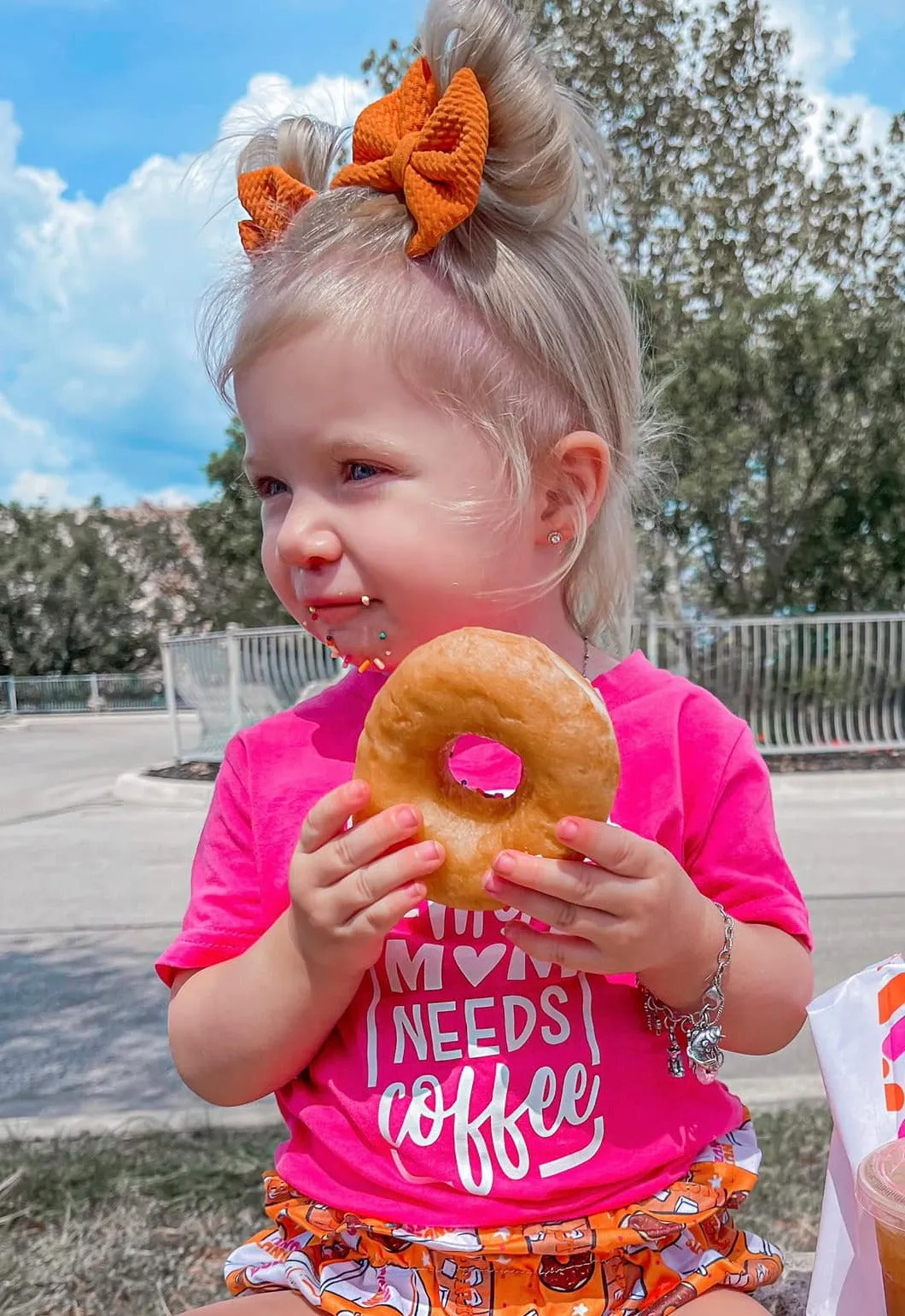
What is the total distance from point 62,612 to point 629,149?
28.1m

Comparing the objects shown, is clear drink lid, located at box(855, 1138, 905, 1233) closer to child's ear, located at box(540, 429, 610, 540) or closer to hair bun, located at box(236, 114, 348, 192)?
child's ear, located at box(540, 429, 610, 540)

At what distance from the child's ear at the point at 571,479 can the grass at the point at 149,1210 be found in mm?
1847

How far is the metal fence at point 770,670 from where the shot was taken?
12.5 m

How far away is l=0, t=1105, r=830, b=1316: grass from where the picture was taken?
2254 mm

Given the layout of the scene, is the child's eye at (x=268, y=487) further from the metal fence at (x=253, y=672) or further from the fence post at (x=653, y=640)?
the fence post at (x=653, y=640)

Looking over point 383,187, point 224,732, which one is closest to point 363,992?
point 383,187

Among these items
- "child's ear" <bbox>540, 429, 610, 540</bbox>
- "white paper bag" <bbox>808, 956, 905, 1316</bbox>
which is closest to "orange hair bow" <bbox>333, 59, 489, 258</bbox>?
"child's ear" <bbox>540, 429, 610, 540</bbox>

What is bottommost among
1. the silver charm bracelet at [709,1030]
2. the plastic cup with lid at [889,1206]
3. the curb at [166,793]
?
the curb at [166,793]

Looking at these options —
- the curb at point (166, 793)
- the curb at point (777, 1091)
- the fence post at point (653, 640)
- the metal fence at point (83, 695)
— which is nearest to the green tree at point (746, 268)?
the fence post at point (653, 640)

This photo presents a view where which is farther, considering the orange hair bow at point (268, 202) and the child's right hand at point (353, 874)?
the orange hair bow at point (268, 202)

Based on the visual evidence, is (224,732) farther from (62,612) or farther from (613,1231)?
(62,612)

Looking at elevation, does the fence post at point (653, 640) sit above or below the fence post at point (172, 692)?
above

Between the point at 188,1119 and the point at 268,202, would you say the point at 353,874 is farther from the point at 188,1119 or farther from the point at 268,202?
the point at 188,1119

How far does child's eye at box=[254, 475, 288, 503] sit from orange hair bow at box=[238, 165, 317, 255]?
0.38 m
